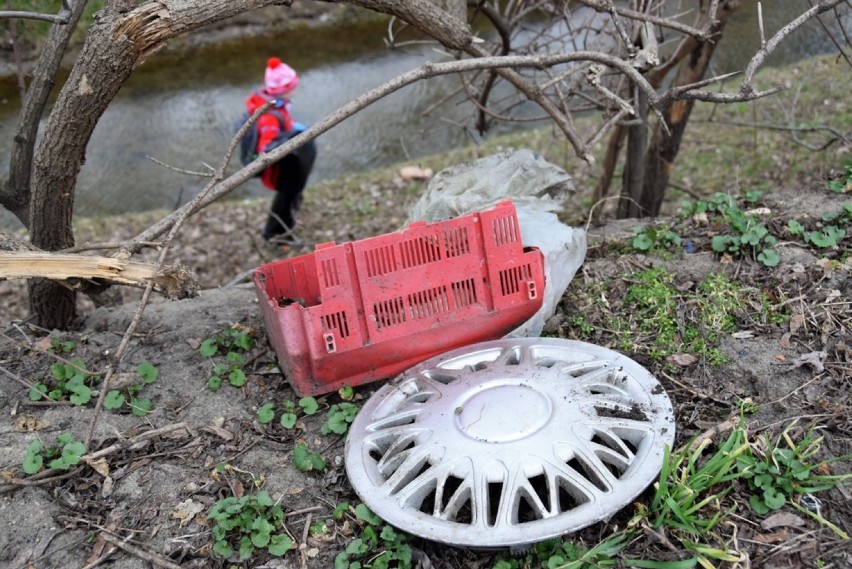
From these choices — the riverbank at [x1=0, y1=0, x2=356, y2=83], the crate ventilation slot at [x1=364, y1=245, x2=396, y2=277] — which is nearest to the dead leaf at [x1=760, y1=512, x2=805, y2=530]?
the crate ventilation slot at [x1=364, y1=245, x2=396, y2=277]

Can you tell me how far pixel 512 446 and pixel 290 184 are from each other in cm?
436

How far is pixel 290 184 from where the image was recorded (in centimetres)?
645

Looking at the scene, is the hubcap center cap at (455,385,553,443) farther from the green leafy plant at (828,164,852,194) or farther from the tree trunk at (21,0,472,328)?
the green leafy plant at (828,164,852,194)

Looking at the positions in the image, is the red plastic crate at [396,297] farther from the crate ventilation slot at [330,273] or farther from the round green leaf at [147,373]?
the round green leaf at [147,373]

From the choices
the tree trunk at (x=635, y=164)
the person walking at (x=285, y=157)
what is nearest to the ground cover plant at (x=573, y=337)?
the tree trunk at (x=635, y=164)

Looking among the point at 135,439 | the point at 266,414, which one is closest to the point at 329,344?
the point at 266,414

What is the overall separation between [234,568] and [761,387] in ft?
6.72

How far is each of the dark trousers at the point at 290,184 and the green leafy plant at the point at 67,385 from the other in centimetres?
309

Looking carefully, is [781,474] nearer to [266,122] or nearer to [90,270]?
[90,270]

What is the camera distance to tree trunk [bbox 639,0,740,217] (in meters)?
4.70

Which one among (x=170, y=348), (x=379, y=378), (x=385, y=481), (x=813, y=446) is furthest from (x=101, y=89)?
(x=813, y=446)

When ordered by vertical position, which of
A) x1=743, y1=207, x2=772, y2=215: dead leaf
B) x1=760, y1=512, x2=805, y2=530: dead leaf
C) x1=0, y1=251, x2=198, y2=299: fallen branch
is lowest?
x1=760, y1=512, x2=805, y2=530: dead leaf

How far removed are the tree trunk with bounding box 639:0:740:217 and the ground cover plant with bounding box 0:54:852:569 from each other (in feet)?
3.75

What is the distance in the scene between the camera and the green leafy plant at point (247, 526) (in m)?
2.53
